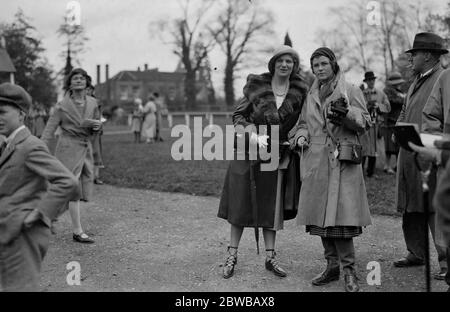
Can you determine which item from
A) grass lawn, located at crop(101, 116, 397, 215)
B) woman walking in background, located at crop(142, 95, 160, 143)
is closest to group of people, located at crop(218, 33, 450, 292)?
grass lawn, located at crop(101, 116, 397, 215)

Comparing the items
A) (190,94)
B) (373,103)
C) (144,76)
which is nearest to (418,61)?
(373,103)

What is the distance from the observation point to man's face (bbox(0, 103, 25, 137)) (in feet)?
11.4

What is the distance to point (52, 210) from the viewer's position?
10.8 ft

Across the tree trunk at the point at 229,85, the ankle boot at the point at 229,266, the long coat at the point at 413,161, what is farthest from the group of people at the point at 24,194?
the tree trunk at the point at 229,85

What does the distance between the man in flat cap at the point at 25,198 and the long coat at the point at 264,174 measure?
222cm

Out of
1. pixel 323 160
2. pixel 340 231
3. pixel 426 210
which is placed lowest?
pixel 340 231

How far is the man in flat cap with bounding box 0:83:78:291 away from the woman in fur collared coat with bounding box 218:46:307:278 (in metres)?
2.22

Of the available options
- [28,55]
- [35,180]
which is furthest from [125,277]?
[28,55]

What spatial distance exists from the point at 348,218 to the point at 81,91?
3847 millimetres

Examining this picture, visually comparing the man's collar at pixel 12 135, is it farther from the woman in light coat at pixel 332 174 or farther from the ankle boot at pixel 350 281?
the ankle boot at pixel 350 281

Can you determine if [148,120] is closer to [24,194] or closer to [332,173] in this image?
[332,173]

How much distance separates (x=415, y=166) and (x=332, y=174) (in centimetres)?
105

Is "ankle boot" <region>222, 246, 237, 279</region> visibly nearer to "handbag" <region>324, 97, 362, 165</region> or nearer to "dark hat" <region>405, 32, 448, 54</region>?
"handbag" <region>324, 97, 362, 165</region>

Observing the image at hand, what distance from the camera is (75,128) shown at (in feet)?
21.4
